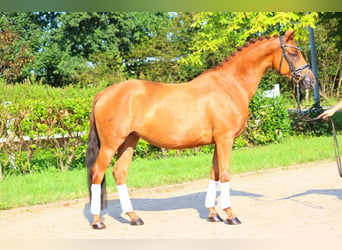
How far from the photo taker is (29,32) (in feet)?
116

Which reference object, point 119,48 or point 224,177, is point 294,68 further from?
point 119,48

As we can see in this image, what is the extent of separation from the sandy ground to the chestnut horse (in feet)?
1.12

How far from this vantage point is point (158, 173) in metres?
10.9

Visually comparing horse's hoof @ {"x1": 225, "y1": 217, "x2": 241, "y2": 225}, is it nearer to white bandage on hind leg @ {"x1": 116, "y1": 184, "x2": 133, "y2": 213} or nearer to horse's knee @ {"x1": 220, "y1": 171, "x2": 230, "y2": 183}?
horse's knee @ {"x1": 220, "y1": 171, "x2": 230, "y2": 183}

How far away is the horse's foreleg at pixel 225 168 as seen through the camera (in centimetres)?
657

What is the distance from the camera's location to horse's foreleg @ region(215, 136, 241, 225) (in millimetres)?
6570

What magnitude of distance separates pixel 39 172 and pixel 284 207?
6.64 m

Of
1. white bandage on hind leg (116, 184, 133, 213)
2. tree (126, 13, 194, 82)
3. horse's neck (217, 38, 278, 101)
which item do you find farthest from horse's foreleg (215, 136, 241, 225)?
tree (126, 13, 194, 82)

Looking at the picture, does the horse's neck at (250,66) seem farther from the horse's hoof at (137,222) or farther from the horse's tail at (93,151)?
the horse's hoof at (137,222)

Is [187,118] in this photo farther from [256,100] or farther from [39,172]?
[256,100]

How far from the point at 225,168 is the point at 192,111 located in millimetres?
874

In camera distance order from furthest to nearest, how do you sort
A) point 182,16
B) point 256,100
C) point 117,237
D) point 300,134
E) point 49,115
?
point 182,16 < point 300,134 < point 256,100 < point 49,115 < point 117,237

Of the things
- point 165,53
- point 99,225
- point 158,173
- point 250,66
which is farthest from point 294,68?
point 165,53

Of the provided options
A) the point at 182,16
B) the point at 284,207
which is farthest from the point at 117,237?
the point at 182,16
